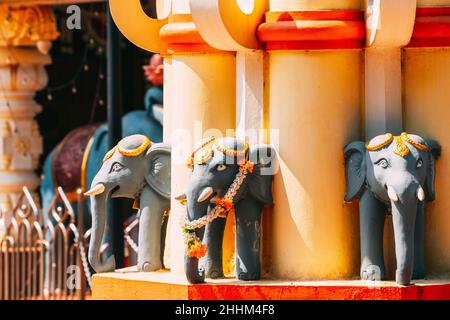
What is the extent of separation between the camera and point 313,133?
8805mm

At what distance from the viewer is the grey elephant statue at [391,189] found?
8.52 meters

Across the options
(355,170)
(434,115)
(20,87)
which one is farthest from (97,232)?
(20,87)

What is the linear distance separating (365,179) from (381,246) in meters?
0.33

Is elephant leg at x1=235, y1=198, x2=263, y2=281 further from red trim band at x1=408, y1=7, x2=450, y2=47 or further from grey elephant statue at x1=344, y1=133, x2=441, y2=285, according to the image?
red trim band at x1=408, y1=7, x2=450, y2=47

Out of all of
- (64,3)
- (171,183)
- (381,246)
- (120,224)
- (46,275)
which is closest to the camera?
(381,246)

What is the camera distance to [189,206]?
8.81 m

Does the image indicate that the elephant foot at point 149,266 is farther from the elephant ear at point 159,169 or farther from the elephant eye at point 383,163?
the elephant eye at point 383,163

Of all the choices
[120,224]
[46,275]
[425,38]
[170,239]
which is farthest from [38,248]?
[425,38]

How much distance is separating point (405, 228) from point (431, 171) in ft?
1.21

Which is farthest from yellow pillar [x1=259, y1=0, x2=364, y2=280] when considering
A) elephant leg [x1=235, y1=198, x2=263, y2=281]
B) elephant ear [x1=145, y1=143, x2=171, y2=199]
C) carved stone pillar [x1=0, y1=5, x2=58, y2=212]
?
carved stone pillar [x1=0, y1=5, x2=58, y2=212]

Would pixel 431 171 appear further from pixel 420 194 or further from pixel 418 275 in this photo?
pixel 418 275

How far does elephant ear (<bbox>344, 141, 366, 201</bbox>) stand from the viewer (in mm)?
8727

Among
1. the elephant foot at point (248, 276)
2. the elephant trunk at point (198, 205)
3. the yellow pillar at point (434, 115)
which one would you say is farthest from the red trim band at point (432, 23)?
the elephant foot at point (248, 276)
